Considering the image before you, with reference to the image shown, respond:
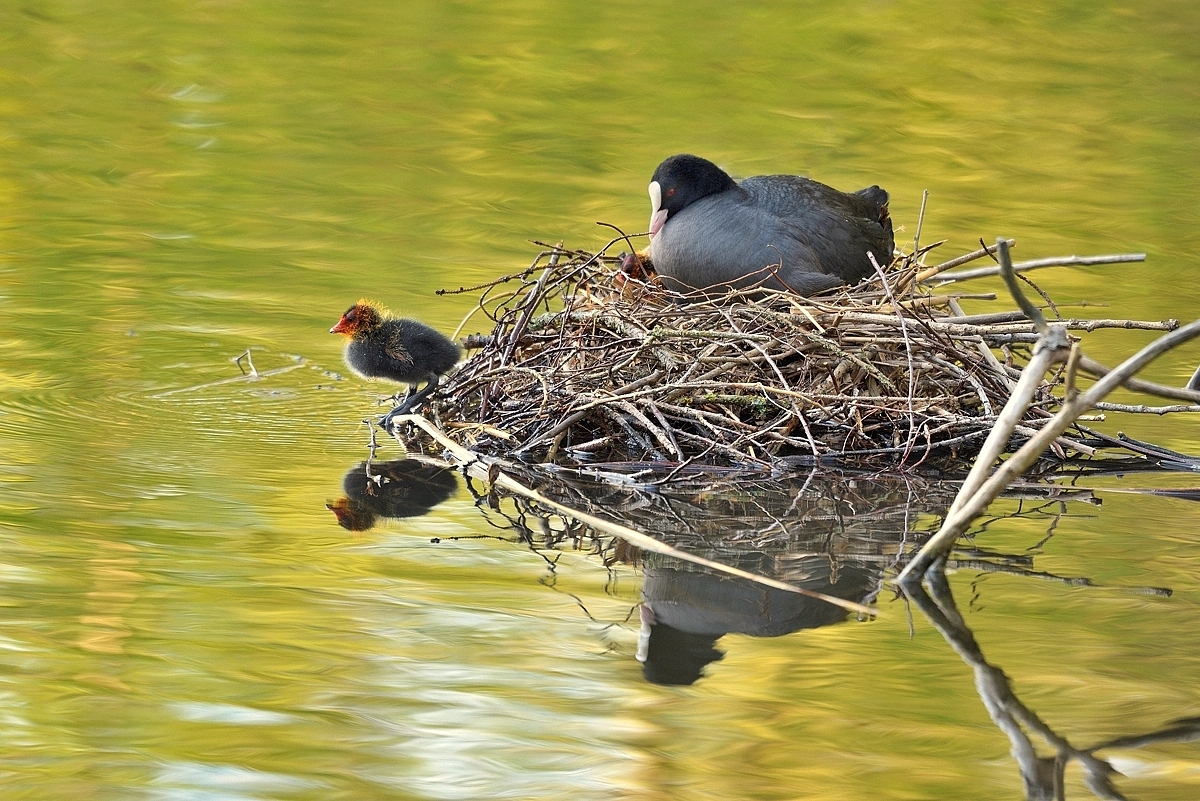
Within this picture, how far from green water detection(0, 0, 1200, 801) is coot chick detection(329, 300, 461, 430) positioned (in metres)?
0.23

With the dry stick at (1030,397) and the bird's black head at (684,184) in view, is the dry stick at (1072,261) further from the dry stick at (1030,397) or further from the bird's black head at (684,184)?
the bird's black head at (684,184)

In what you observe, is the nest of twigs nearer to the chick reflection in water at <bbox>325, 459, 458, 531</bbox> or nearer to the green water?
the chick reflection in water at <bbox>325, 459, 458, 531</bbox>

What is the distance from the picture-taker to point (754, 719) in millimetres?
3006

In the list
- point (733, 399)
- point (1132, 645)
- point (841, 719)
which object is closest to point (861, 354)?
point (733, 399)

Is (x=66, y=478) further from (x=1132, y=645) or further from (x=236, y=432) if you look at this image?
(x=1132, y=645)

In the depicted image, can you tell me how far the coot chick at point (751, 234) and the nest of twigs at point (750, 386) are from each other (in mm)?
135

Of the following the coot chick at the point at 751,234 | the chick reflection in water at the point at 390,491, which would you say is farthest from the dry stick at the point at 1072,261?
the chick reflection in water at the point at 390,491

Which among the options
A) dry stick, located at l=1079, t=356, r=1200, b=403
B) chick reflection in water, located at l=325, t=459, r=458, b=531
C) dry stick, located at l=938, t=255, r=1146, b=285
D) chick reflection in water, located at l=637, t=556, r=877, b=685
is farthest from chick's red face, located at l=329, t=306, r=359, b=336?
dry stick, located at l=1079, t=356, r=1200, b=403

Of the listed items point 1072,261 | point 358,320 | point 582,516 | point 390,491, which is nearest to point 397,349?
point 358,320

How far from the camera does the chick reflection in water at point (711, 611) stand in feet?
10.8

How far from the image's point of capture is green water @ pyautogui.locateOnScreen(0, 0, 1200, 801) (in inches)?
115

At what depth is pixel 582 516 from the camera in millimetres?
4047

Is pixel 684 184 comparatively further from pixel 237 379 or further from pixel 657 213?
pixel 237 379

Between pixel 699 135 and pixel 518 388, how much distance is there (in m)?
5.19
